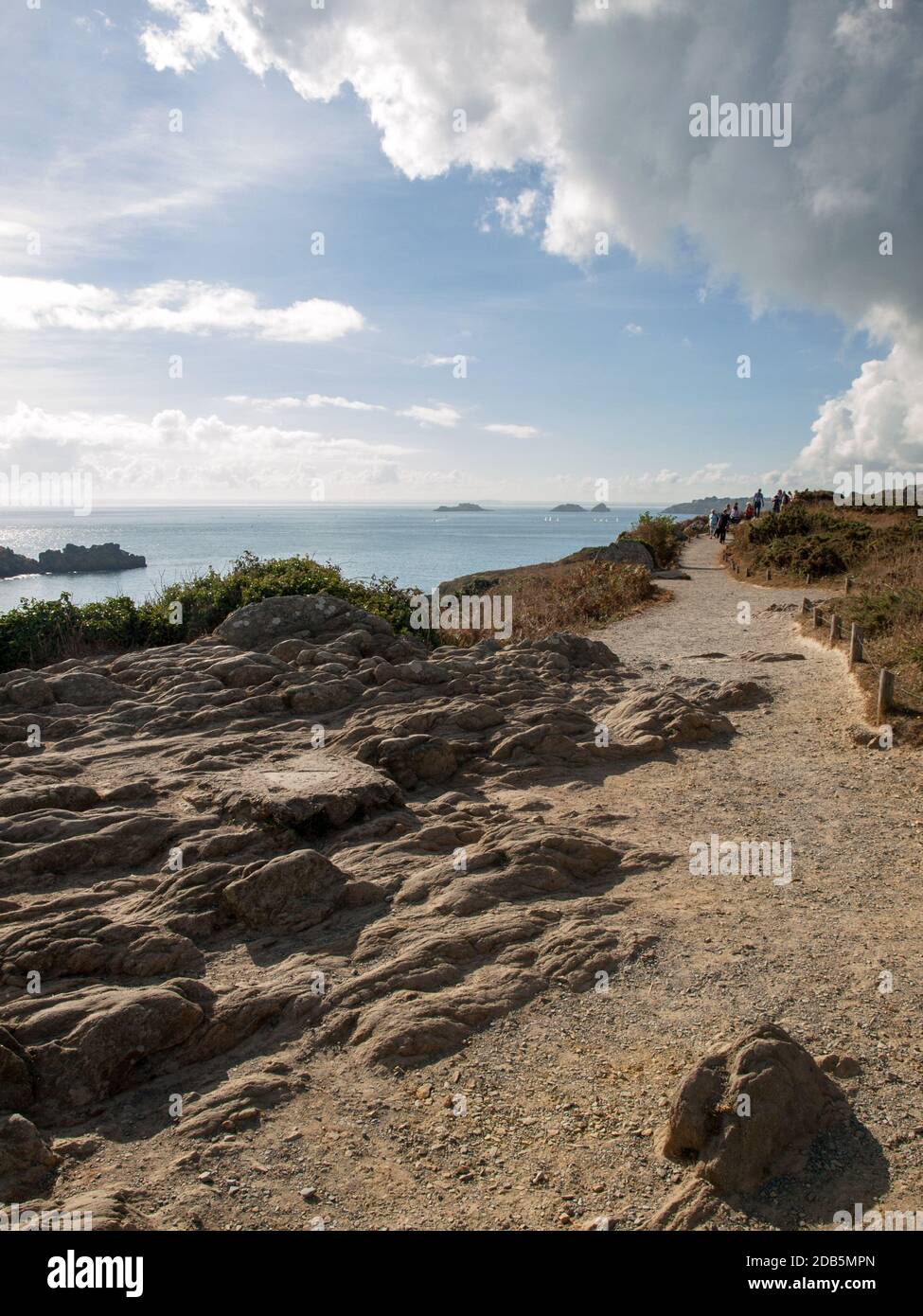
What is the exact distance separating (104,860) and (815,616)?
16.7 meters

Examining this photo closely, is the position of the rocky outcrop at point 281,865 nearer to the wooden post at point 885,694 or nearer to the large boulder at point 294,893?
the large boulder at point 294,893

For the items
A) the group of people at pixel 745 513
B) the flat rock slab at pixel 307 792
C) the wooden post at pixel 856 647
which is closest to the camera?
the flat rock slab at pixel 307 792

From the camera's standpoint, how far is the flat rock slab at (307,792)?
879 centimetres

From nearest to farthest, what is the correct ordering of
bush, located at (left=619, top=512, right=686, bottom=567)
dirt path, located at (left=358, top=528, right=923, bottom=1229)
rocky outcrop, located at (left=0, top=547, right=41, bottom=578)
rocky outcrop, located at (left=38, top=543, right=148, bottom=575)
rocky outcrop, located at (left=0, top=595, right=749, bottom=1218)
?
dirt path, located at (left=358, top=528, right=923, bottom=1229), rocky outcrop, located at (left=0, top=595, right=749, bottom=1218), bush, located at (left=619, top=512, right=686, bottom=567), rocky outcrop, located at (left=0, top=547, right=41, bottom=578), rocky outcrop, located at (left=38, top=543, right=148, bottom=575)

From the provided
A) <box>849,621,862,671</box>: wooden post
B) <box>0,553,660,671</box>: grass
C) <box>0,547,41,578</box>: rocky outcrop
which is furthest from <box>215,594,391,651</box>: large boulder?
<box>0,547,41,578</box>: rocky outcrop

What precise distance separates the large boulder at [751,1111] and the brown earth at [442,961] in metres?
0.02

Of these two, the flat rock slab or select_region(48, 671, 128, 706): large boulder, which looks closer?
the flat rock slab

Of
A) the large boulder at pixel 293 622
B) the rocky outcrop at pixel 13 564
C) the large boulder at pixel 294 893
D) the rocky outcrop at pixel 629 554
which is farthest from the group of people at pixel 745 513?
the rocky outcrop at pixel 13 564

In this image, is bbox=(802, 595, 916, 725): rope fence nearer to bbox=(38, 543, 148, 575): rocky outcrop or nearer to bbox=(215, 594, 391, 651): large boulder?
bbox=(215, 594, 391, 651): large boulder

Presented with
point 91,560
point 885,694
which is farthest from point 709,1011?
point 91,560

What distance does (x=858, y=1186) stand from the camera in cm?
445

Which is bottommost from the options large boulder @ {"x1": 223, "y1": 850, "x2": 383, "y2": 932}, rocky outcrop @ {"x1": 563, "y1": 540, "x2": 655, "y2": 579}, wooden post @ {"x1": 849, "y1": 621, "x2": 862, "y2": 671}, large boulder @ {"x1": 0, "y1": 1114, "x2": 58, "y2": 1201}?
large boulder @ {"x1": 0, "y1": 1114, "x2": 58, "y2": 1201}

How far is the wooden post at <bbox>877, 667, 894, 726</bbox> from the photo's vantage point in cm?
1209

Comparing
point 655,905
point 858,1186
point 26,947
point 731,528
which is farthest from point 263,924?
point 731,528
